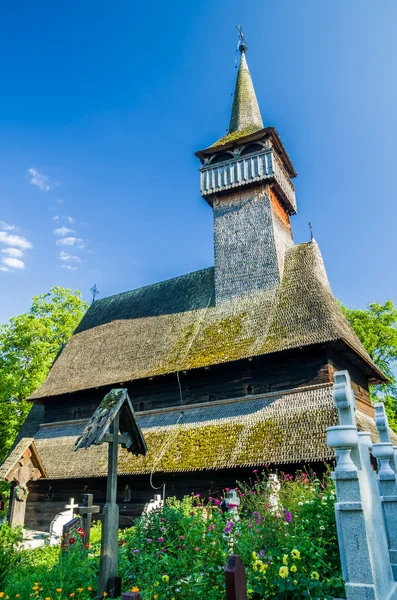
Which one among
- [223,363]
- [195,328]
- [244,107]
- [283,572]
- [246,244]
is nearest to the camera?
[283,572]

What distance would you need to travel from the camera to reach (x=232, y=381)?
608 inches

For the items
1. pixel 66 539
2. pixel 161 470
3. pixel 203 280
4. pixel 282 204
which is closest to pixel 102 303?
pixel 203 280

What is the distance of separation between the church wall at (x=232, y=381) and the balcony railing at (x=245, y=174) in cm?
846

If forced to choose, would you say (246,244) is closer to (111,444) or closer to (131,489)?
(131,489)

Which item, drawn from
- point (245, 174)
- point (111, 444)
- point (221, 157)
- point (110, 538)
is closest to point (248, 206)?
point (245, 174)

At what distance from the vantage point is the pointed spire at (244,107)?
22281 millimetres

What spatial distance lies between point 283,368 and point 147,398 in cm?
569

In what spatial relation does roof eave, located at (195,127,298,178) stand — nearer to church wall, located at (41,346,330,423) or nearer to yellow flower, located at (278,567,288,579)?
church wall, located at (41,346,330,423)

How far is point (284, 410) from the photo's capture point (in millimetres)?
13461

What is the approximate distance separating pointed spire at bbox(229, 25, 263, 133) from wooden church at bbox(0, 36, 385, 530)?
10 centimetres

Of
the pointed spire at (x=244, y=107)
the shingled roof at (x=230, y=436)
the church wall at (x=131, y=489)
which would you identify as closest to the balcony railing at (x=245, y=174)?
the pointed spire at (x=244, y=107)

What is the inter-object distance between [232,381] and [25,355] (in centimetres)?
1586

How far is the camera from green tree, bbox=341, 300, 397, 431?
25.9 metres

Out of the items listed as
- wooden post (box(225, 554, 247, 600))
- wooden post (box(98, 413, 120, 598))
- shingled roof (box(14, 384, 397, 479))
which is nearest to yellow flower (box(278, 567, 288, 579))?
wooden post (box(225, 554, 247, 600))
